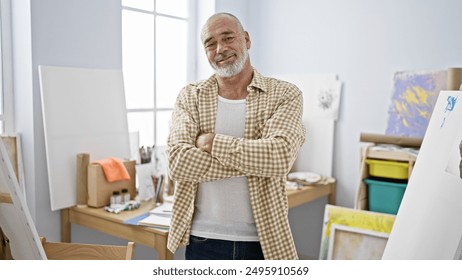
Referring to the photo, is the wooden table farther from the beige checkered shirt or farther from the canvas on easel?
the canvas on easel

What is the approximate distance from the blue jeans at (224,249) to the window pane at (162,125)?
1.57 meters

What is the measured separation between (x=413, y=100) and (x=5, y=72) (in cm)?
225

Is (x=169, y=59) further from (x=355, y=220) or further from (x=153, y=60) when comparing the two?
(x=355, y=220)

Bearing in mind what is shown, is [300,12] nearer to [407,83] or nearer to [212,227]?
[407,83]

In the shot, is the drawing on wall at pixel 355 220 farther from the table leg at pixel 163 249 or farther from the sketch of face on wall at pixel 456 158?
the sketch of face on wall at pixel 456 158

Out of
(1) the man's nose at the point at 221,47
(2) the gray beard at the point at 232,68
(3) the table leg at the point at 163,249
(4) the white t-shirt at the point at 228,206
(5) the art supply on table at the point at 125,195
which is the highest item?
(1) the man's nose at the point at 221,47

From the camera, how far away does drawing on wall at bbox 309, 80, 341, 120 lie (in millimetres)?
3043

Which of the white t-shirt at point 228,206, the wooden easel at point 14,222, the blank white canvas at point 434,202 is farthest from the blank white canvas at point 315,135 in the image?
the wooden easel at point 14,222

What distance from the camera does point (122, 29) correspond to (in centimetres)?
263

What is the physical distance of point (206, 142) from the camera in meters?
1.41

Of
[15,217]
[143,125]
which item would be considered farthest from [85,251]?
[143,125]

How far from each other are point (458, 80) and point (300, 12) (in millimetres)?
1240

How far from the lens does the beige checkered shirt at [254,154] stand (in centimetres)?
137

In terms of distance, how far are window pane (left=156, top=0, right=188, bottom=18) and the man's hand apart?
1.72 m
